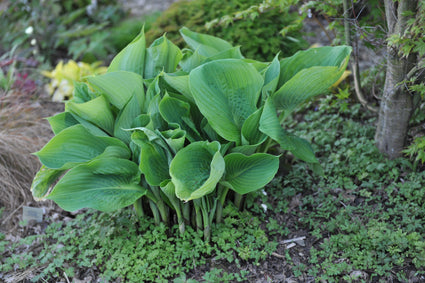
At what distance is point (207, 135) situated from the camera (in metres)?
2.21

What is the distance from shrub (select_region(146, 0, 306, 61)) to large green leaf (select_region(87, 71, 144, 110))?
5.57 feet

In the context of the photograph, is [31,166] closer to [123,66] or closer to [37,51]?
[123,66]

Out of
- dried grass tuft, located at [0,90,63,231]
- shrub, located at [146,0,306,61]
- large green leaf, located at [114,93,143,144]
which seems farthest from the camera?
shrub, located at [146,0,306,61]

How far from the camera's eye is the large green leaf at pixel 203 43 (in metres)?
2.46

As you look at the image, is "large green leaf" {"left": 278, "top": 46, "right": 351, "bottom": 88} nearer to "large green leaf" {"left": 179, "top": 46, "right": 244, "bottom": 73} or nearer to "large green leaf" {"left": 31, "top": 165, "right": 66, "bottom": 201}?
"large green leaf" {"left": 179, "top": 46, "right": 244, "bottom": 73}

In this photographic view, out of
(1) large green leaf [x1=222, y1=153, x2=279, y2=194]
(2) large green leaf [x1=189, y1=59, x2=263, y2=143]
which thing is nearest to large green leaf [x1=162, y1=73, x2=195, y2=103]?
(2) large green leaf [x1=189, y1=59, x2=263, y2=143]

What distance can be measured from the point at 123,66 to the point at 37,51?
3715mm

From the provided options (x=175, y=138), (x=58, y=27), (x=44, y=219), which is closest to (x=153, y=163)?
(x=175, y=138)

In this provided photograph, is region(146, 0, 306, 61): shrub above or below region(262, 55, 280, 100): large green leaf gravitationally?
→ below

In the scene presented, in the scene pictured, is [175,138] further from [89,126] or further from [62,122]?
[62,122]

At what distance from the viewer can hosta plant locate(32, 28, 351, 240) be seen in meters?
1.92

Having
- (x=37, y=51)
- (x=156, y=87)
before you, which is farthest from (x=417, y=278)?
(x=37, y=51)

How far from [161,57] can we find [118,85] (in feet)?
1.23

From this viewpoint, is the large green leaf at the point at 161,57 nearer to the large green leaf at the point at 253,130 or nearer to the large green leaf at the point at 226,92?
the large green leaf at the point at 226,92
